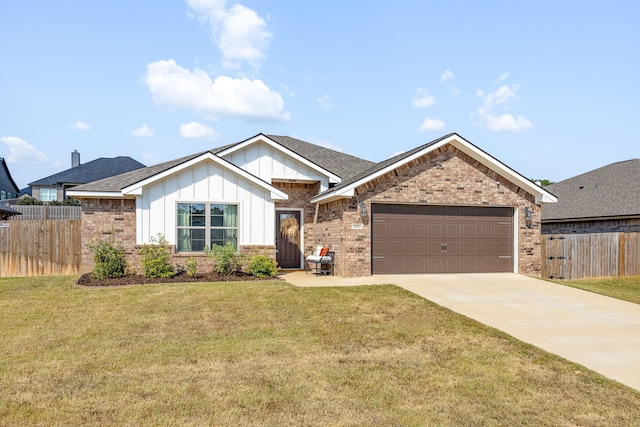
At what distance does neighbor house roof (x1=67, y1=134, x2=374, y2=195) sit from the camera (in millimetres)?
14055

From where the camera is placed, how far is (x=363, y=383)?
524cm

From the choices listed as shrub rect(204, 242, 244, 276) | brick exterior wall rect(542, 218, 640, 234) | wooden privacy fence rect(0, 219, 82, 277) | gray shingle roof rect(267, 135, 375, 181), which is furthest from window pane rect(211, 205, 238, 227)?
brick exterior wall rect(542, 218, 640, 234)

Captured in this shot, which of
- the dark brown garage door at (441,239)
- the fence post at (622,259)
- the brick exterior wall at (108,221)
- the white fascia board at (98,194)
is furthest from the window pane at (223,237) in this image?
the fence post at (622,259)

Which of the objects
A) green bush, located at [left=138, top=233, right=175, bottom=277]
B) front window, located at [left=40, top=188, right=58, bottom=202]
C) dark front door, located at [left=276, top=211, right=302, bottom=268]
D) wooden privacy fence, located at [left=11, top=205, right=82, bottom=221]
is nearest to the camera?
green bush, located at [left=138, top=233, right=175, bottom=277]

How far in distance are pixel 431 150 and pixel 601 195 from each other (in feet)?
38.4

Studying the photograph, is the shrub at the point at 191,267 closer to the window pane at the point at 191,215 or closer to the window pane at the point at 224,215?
the window pane at the point at 191,215

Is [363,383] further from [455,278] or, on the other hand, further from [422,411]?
[455,278]

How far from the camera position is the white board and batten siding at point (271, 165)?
51.8 ft

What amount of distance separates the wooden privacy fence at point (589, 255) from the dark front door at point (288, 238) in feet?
28.3

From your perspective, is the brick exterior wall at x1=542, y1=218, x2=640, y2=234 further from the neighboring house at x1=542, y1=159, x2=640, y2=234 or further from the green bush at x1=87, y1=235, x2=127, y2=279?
the green bush at x1=87, y1=235, x2=127, y2=279

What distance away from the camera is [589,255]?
15359 mm

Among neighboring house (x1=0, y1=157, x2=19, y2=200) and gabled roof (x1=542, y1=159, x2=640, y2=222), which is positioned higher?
neighboring house (x1=0, y1=157, x2=19, y2=200)

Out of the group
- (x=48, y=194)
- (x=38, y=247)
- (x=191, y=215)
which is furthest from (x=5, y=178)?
(x=191, y=215)

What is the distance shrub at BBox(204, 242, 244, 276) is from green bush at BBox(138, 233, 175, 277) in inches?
46.8
